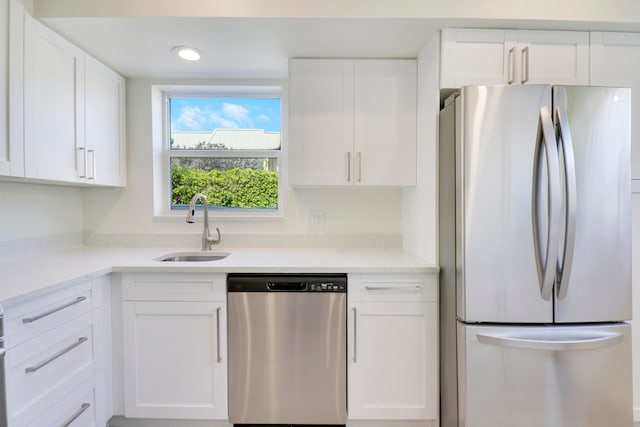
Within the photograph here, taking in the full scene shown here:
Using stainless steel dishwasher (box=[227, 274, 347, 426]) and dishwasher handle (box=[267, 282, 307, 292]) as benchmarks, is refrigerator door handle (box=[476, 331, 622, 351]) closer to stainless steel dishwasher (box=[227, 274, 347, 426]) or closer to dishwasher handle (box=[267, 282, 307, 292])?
stainless steel dishwasher (box=[227, 274, 347, 426])

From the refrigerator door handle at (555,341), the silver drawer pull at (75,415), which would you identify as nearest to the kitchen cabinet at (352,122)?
the refrigerator door handle at (555,341)

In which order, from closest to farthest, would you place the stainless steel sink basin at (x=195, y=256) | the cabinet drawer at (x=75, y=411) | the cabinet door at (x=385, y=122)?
1. the cabinet drawer at (x=75, y=411)
2. the cabinet door at (x=385, y=122)
3. the stainless steel sink basin at (x=195, y=256)

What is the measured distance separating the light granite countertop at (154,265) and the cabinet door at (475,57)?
3.17 ft

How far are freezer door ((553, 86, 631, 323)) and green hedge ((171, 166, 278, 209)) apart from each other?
179 cm

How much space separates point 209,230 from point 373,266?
4.16 feet

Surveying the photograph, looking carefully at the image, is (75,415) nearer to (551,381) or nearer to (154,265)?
(154,265)

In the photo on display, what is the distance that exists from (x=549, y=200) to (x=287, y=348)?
136 centimetres

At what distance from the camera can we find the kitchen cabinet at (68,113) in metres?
1.56

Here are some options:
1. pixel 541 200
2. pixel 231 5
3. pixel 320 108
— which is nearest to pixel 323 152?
pixel 320 108

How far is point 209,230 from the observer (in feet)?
7.71

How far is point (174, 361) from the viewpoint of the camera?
167cm

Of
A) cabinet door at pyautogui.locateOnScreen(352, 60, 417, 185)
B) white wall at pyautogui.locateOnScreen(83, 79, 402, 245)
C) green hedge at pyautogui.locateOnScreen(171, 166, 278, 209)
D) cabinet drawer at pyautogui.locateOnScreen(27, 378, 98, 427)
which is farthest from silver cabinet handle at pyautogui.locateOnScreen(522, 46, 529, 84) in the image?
cabinet drawer at pyautogui.locateOnScreen(27, 378, 98, 427)

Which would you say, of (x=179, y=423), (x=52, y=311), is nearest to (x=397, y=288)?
(x=179, y=423)

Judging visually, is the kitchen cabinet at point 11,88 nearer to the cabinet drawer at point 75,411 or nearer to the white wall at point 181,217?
the white wall at point 181,217
